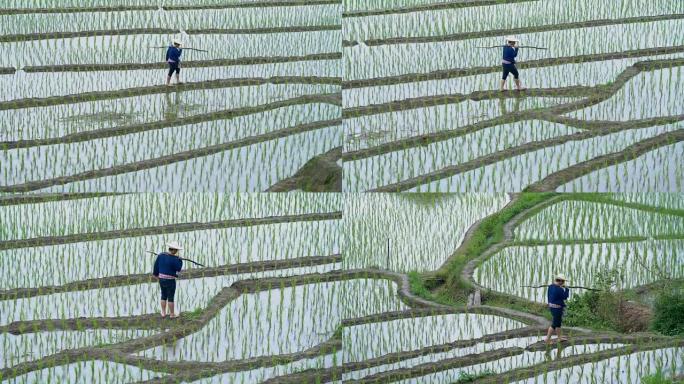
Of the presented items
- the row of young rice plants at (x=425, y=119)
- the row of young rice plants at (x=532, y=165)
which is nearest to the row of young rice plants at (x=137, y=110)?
the row of young rice plants at (x=425, y=119)

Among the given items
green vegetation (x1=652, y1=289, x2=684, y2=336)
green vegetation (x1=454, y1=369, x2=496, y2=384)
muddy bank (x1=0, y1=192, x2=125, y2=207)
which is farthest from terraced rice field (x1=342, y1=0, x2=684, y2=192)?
muddy bank (x1=0, y1=192, x2=125, y2=207)

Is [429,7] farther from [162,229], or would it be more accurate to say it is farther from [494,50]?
[162,229]

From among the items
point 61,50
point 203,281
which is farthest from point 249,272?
point 61,50

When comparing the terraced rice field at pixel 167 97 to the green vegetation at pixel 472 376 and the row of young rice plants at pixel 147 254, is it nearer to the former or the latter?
the row of young rice plants at pixel 147 254

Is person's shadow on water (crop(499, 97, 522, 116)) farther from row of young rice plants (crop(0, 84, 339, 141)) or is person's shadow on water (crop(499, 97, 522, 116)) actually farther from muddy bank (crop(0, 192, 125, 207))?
muddy bank (crop(0, 192, 125, 207))

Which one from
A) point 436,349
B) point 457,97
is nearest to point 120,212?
point 436,349

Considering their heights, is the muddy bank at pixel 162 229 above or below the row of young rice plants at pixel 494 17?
below
